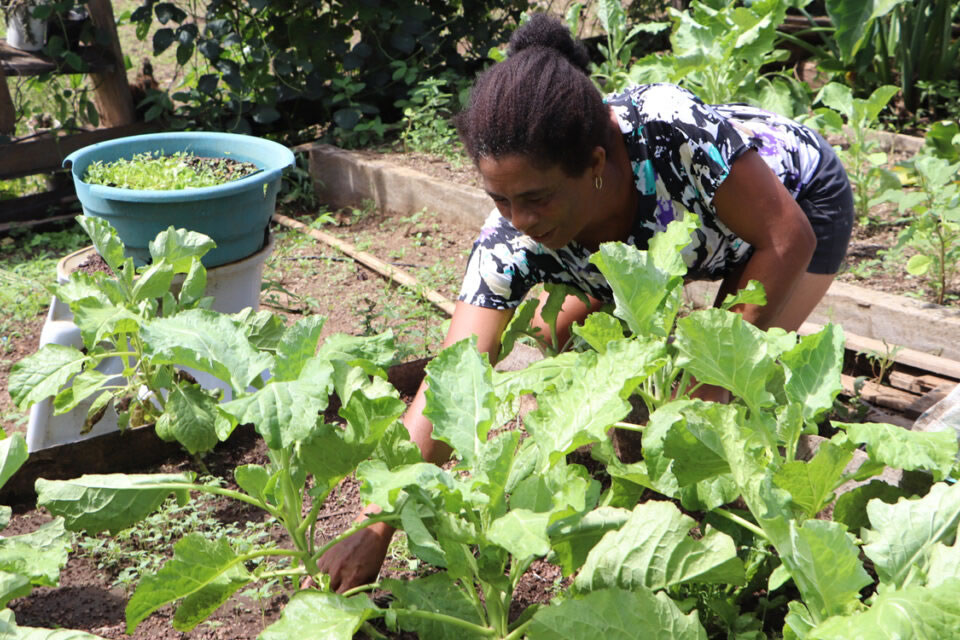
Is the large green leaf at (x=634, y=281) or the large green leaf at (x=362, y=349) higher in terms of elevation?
the large green leaf at (x=634, y=281)

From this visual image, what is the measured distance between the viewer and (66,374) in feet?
6.83

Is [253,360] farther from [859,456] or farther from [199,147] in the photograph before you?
[199,147]

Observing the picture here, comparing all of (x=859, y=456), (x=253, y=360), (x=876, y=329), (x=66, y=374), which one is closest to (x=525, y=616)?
(x=253, y=360)

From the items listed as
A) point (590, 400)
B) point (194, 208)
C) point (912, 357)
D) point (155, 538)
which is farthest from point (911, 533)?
point (194, 208)

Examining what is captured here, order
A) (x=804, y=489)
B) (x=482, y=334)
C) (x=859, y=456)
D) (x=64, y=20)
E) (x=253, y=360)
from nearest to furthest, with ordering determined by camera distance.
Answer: (x=804, y=489)
(x=253, y=360)
(x=859, y=456)
(x=482, y=334)
(x=64, y=20)

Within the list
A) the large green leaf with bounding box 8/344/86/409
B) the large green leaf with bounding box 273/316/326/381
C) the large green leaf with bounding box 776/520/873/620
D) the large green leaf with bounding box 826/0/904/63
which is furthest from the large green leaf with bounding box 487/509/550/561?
the large green leaf with bounding box 826/0/904/63

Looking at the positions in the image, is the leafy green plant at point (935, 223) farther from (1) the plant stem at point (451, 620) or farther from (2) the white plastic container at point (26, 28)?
(2) the white plastic container at point (26, 28)

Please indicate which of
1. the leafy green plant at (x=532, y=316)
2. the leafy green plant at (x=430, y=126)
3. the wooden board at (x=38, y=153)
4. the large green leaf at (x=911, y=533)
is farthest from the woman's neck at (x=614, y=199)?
the wooden board at (x=38, y=153)

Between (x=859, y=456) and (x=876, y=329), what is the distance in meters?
1.35

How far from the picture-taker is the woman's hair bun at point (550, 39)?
2.38 m

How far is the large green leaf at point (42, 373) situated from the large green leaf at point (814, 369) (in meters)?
1.45

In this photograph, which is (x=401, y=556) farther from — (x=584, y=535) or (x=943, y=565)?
(x=943, y=565)

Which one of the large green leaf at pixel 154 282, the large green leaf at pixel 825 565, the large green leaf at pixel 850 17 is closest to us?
the large green leaf at pixel 825 565

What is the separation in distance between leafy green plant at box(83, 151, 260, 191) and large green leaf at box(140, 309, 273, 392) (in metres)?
1.39
